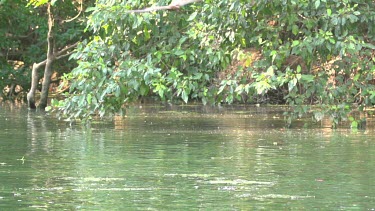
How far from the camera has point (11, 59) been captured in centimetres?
3631

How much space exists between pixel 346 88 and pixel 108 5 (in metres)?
3.91

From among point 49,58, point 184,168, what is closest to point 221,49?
point 184,168

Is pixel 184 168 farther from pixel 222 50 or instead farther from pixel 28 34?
pixel 28 34

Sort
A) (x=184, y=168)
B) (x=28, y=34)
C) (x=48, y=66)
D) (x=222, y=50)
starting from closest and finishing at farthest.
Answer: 1. (x=184, y=168)
2. (x=222, y=50)
3. (x=48, y=66)
4. (x=28, y=34)

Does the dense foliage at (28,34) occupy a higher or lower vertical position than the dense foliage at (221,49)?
higher

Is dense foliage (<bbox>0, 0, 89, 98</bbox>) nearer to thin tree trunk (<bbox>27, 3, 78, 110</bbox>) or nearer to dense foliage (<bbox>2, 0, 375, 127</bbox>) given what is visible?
thin tree trunk (<bbox>27, 3, 78, 110</bbox>)

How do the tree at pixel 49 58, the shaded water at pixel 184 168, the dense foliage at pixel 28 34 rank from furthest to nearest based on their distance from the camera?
the dense foliage at pixel 28 34 → the tree at pixel 49 58 → the shaded water at pixel 184 168

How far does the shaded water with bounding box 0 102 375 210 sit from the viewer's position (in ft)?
31.3

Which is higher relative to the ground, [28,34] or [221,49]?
[28,34]

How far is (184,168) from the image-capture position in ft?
40.8

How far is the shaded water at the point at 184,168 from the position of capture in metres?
9.54

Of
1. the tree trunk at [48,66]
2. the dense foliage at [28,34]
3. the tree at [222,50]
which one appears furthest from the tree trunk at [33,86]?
the tree at [222,50]

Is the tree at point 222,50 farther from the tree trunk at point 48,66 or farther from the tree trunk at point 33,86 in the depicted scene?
the tree trunk at point 48,66

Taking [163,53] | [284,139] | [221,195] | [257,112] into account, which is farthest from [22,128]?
[221,195]
